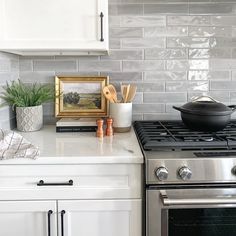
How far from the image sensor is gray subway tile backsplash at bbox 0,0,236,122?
1.87 meters

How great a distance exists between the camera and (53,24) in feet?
4.97

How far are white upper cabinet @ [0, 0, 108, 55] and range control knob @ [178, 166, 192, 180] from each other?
2.40ft

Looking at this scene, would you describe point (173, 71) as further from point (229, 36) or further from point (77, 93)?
point (77, 93)

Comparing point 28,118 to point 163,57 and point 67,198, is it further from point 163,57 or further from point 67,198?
point 163,57

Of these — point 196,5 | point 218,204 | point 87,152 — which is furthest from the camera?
point 196,5

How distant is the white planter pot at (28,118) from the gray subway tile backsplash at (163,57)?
207 mm

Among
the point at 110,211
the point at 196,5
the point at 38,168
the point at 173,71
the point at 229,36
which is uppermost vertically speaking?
the point at 196,5

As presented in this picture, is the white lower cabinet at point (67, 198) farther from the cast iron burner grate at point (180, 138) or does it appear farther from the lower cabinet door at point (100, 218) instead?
the cast iron burner grate at point (180, 138)

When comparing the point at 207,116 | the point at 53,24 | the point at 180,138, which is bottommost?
the point at 180,138

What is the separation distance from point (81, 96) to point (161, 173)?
89cm

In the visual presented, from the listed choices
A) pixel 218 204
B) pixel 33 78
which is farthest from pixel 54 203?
pixel 33 78

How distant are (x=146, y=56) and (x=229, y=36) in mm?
536

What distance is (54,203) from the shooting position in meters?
1.27

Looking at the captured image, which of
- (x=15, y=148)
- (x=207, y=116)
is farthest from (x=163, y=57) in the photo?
(x=15, y=148)
